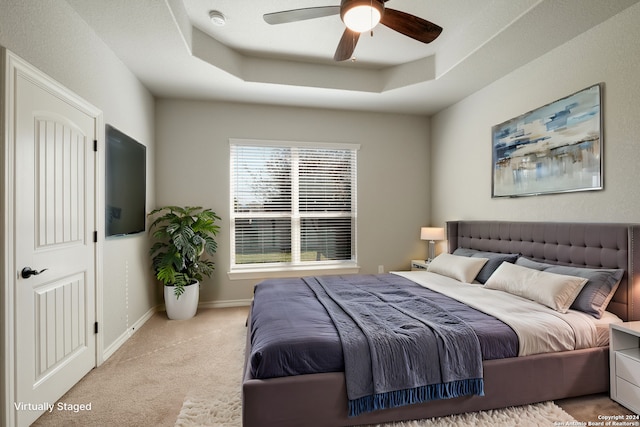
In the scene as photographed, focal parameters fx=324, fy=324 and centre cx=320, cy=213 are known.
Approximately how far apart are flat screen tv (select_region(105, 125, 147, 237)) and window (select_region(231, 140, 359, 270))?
1139mm

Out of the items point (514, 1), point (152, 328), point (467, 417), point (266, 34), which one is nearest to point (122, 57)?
point (266, 34)

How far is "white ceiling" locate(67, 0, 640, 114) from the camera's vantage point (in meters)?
2.53

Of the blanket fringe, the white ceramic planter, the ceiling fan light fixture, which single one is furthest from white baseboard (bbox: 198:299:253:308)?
the ceiling fan light fixture

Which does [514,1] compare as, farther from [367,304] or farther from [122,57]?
[122,57]

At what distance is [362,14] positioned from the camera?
77.9 inches

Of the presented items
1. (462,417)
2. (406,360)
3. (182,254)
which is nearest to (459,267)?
(462,417)

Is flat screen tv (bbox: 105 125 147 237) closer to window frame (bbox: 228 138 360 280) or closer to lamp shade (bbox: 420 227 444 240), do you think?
window frame (bbox: 228 138 360 280)

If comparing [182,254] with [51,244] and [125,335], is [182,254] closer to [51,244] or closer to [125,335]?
[125,335]

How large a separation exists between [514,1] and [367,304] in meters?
2.62

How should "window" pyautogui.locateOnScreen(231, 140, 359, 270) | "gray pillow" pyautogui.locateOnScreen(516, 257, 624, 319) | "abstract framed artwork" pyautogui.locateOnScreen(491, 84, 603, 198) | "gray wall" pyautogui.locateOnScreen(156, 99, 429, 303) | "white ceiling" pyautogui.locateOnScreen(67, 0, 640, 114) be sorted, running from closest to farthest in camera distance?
"gray pillow" pyautogui.locateOnScreen(516, 257, 624, 319) → "white ceiling" pyautogui.locateOnScreen(67, 0, 640, 114) → "abstract framed artwork" pyautogui.locateOnScreen(491, 84, 603, 198) → "gray wall" pyautogui.locateOnScreen(156, 99, 429, 303) → "window" pyautogui.locateOnScreen(231, 140, 359, 270)

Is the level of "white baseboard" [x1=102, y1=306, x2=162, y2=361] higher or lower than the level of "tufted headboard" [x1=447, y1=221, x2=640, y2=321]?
lower

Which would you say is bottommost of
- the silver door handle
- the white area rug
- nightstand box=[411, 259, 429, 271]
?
the white area rug

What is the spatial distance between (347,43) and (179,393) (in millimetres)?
2804

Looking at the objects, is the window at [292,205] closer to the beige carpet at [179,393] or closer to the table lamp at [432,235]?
the table lamp at [432,235]
